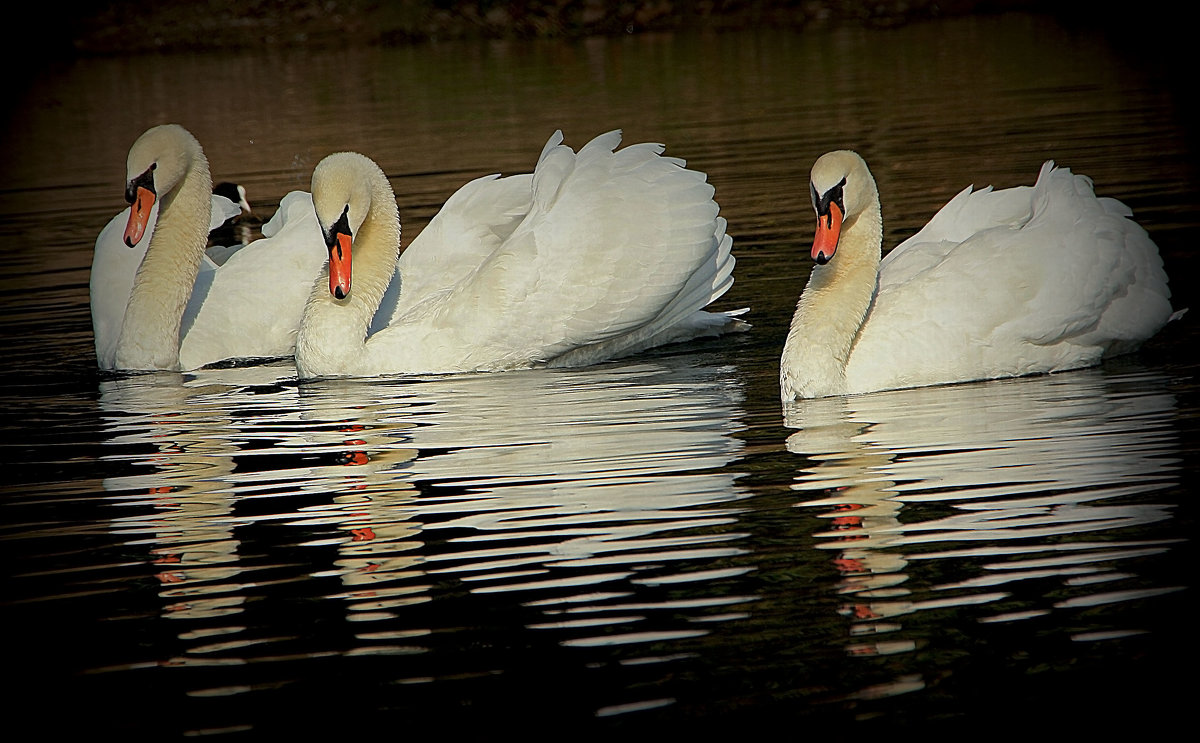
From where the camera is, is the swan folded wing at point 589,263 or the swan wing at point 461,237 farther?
the swan wing at point 461,237

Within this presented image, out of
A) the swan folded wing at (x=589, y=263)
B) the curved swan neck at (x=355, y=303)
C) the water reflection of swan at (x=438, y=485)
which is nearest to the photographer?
the water reflection of swan at (x=438, y=485)

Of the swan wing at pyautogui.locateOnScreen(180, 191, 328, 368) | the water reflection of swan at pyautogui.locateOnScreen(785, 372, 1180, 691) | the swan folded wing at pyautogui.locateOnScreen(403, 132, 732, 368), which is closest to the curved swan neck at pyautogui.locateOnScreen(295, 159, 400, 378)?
the swan folded wing at pyautogui.locateOnScreen(403, 132, 732, 368)

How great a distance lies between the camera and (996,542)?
5516mm

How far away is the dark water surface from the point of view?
178 inches

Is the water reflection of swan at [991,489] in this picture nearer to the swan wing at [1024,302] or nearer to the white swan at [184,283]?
the swan wing at [1024,302]

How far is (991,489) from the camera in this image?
6188 millimetres

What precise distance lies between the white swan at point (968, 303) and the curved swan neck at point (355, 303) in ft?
8.80

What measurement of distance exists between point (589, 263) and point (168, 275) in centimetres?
275

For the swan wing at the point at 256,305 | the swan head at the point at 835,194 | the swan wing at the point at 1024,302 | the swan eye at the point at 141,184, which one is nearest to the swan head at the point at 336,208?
the swan wing at the point at 256,305

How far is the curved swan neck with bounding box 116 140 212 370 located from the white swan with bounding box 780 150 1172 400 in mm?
4131

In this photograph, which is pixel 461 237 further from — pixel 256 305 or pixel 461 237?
pixel 256 305

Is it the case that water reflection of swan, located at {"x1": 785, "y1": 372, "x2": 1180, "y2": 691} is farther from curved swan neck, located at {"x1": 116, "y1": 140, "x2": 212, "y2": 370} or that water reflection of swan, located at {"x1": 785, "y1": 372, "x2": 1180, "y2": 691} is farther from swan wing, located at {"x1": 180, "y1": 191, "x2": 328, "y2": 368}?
curved swan neck, located at {"x1": 116, "y1": 140, "x2": 212, "y2": 370}

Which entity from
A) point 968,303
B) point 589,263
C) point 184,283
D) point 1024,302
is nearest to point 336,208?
point 589,263

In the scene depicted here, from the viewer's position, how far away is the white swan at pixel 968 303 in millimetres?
8031
